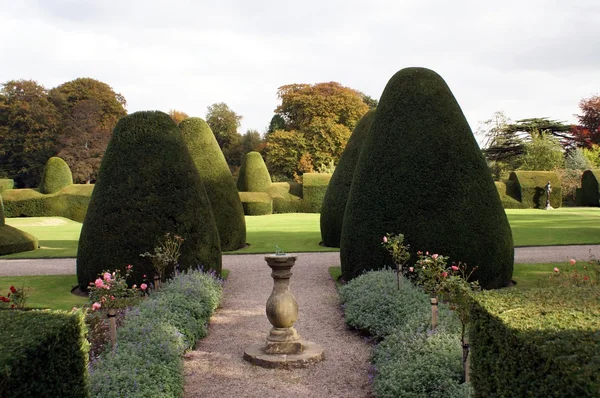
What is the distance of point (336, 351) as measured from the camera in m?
6.99

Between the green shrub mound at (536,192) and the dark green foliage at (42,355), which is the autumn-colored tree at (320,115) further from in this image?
the dark green foliage at (42,355)

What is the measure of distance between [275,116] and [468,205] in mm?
51238

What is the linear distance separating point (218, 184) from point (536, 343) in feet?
42.5

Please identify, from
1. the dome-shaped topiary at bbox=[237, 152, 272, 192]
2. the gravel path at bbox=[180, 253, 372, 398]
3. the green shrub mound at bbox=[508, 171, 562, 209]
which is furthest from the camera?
the green shrub mound at bbox=[508, 171, 562, 209]

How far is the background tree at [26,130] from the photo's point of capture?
161ft

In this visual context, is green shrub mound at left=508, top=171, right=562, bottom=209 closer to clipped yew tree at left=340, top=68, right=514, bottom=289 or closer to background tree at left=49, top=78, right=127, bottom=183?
clipped yew tree at left=340, top=68, right=514, bottom=289

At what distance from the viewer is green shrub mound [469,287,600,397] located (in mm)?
2672

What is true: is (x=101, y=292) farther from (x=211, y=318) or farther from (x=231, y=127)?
(x=231, y=127)

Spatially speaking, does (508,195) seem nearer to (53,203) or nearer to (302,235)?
(302,235)

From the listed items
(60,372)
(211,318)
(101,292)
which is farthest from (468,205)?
(60,372)

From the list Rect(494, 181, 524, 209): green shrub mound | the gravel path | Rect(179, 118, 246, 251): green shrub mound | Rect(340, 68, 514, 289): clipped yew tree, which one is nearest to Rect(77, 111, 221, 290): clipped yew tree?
the gravel path

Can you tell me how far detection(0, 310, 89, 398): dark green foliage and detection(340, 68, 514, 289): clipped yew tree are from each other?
6.49m

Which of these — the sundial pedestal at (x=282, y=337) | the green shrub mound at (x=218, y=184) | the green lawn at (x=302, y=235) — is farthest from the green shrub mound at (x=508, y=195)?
the sundial pedestal at (x=282, y=337)

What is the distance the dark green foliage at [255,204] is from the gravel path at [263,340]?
70.5ft
